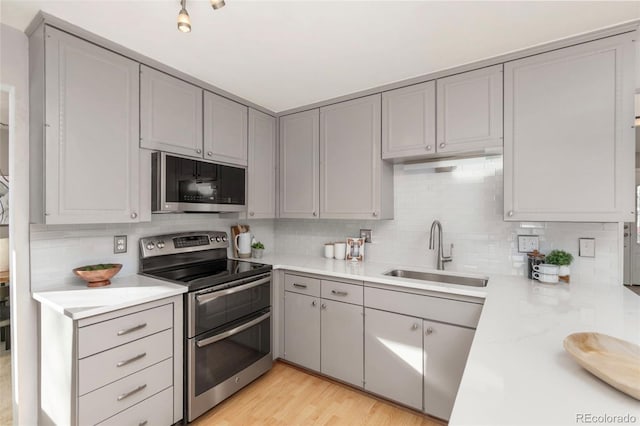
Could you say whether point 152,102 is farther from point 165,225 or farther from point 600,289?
point 600,289

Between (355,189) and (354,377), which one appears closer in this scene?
(354,377)

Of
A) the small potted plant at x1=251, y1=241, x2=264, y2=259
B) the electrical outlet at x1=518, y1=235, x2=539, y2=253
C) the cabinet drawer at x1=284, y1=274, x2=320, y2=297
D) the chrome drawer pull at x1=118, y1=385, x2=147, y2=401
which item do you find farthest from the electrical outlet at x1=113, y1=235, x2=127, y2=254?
the electrical outlet at x1=518, y1=235, x2=539, y2=253

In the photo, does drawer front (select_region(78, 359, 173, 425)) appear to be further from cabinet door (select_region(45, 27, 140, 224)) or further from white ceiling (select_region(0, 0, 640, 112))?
white ceiling (select_region(0, 0, 640, 112))

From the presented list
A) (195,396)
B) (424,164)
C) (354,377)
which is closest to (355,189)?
(424,164)

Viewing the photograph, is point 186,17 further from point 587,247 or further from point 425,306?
point 587,247

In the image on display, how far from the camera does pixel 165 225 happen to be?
2.50m

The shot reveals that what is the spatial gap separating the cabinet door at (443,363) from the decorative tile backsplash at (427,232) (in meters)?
0.67

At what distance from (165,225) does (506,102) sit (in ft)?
8.64

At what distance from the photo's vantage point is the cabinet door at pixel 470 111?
2045 millimetres

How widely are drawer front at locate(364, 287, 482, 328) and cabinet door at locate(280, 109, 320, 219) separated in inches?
39.9

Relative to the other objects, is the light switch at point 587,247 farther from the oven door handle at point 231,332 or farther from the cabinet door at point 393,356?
the oven door handle at point 231,332

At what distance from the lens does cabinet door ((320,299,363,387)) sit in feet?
7.48

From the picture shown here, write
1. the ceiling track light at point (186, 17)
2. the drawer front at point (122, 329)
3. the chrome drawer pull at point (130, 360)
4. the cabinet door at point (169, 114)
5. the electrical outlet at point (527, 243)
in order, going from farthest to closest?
the electrical outlet at point (527, 243)
the cabinet door at point (169, 114)
the chrome drawer pull at point (130, 360)
the drawer front at point (122, 329)
the ceiling track light at point (186, 17)

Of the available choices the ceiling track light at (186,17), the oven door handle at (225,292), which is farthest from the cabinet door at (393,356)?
the ceiling track light at (186,17)
